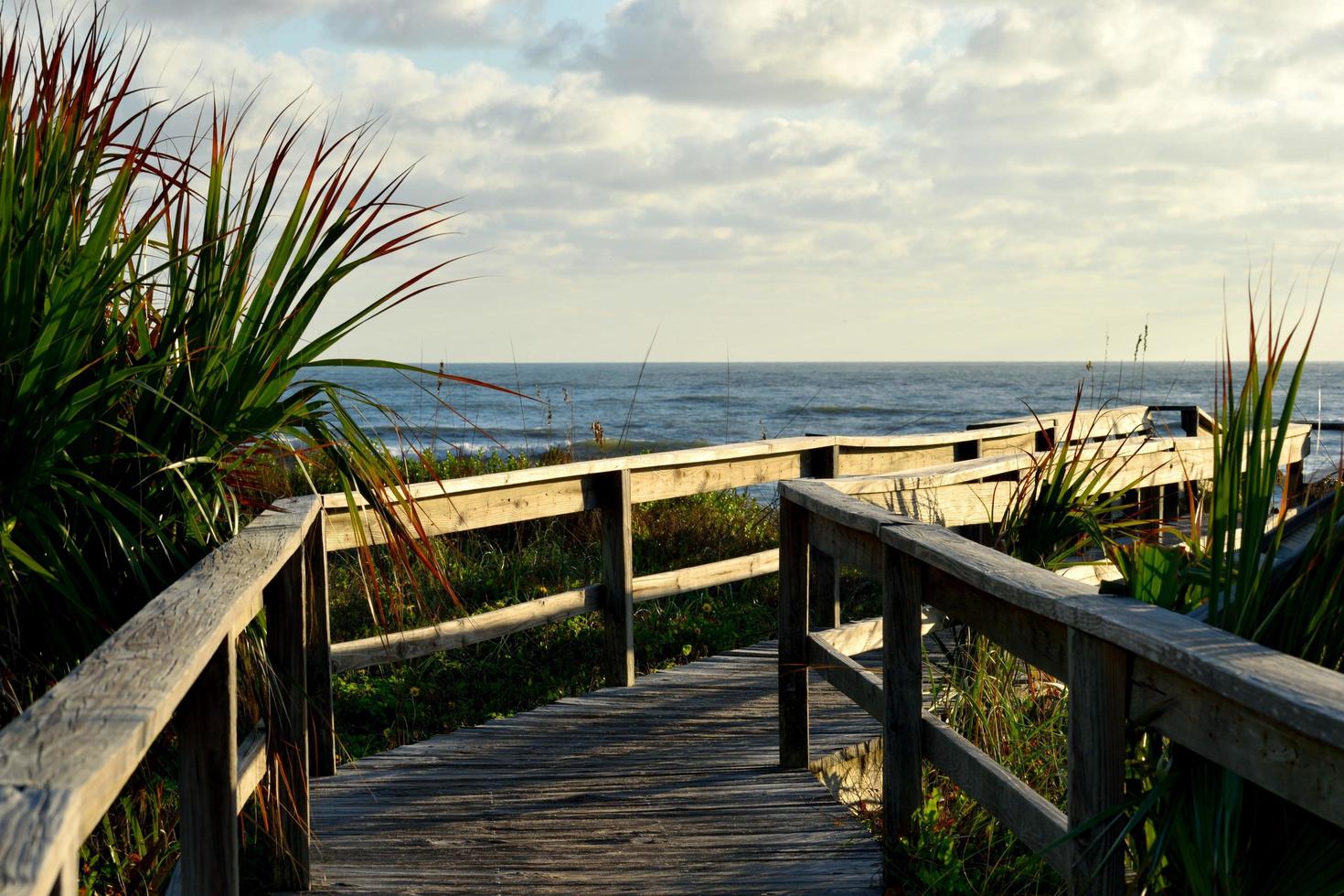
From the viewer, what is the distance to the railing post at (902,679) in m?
3.22

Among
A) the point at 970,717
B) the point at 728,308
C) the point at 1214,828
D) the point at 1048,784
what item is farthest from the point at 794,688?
the point at 728,308

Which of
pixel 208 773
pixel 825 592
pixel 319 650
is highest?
pixel 208 773

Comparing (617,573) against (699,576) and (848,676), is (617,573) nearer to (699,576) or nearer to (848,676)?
(699,576)

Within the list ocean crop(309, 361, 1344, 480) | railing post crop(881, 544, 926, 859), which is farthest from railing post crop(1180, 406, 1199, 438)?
railing post crop(881, 544, 926, 859)

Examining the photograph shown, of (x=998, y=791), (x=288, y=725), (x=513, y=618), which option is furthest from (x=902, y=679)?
(x=513, y=618)

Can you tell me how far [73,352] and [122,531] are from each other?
0.42 meters

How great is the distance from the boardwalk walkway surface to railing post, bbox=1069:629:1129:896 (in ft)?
3.50

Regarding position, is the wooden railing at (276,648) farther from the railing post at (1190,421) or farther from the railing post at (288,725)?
the railing post at (1190,421)

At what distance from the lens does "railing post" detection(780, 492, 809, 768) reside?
160 inches

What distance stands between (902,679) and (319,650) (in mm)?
2314

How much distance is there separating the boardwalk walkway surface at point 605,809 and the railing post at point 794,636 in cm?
12

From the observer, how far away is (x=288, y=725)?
3115 millimetres

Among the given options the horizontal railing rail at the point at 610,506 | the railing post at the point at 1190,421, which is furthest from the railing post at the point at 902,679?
the railing post at the point at 1190,421

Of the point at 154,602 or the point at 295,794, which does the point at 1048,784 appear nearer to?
the point at 295,794
